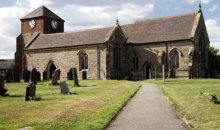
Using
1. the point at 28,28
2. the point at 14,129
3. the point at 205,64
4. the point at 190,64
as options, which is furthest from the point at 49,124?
the point at 28,28

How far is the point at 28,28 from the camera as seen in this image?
161 ft

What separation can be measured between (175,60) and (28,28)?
29915 mm

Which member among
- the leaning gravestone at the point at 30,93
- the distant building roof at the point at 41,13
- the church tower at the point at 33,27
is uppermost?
the distant building roof at the point at 41,13

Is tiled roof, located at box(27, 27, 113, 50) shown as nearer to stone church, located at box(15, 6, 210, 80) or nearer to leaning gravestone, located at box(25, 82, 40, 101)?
stone church, located at box(15, 6, 210, 80)

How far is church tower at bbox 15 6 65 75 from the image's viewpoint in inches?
1876

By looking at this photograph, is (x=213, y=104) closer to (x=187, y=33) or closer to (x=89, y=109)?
(x=89, y=109)

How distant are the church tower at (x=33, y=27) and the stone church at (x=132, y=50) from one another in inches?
113

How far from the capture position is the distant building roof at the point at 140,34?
37.7 meters

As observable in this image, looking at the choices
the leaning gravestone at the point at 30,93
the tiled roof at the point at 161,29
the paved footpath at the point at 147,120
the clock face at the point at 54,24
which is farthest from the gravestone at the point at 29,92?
the clock face at the point at 54,24

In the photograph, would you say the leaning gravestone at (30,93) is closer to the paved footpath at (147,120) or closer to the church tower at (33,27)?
the paved footpath at (147,120)

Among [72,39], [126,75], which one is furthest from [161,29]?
[72,39]

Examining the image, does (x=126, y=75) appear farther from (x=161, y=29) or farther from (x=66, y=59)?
(x=66, y=59)

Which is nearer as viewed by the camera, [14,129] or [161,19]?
[14,129]

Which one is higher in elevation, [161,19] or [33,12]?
[33,12]
